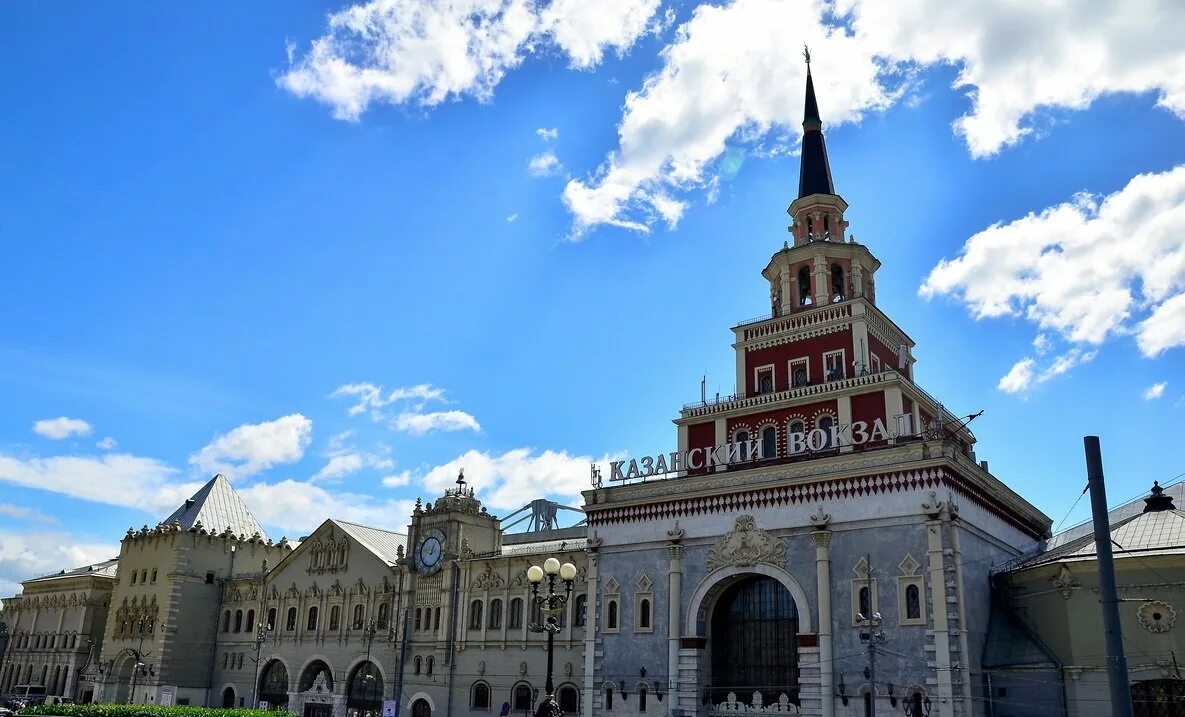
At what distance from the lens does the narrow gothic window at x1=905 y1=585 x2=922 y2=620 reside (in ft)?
114

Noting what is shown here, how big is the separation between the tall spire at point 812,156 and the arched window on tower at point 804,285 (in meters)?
4.35

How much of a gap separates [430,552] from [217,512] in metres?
24.0

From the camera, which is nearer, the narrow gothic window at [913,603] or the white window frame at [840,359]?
the narrow gothic window at [913,603]

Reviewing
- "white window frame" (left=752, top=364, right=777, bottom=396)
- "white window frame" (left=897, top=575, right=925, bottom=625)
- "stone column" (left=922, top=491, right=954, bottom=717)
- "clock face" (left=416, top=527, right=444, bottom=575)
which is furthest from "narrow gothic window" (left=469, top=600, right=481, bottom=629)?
"stone column" (left=922, top=491, right=954, bottom=717)

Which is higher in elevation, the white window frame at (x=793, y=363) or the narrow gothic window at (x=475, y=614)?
the white window frame at (x=793, y=363)

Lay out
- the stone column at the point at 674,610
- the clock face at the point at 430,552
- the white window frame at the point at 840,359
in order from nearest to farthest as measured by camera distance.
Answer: the stone column at the point at 674,610, the white window frame at the point at 840,359, the clock face at the point at 430,552

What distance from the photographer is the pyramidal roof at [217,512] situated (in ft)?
227

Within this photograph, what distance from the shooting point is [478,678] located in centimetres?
5062

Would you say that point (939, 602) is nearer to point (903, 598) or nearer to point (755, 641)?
point (903, 598)

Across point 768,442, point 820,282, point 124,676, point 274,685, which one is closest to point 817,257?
point 820,282

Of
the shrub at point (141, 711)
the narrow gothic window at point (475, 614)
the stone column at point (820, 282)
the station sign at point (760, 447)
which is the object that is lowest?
the shrub at point (141, 711)

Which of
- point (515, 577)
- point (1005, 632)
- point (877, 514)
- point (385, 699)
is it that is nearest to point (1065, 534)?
point (1005, 632)

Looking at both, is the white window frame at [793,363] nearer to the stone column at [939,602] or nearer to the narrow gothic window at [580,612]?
the stone column at [939,602]

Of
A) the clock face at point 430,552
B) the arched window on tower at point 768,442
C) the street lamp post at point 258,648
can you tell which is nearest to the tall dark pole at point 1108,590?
the arched window on tower at point 768,442
